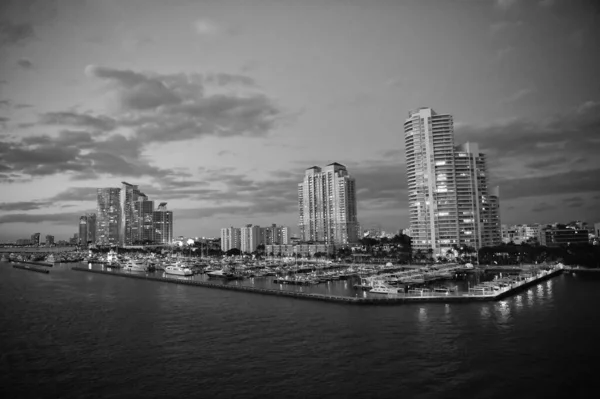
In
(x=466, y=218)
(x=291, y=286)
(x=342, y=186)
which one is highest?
(x=342, y=186)

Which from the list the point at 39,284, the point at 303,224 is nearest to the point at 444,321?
the point at 39,284

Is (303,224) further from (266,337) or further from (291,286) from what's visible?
(266,337)

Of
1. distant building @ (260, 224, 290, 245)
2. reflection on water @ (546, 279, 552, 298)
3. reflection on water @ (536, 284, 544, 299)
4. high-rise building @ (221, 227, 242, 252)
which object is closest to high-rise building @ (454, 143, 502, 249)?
reflection on water @ (546, 279, 552, 298)

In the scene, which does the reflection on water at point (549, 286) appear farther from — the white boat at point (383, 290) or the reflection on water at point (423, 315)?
the reflection on water at point (423, 315)

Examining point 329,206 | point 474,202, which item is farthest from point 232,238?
point 474,202

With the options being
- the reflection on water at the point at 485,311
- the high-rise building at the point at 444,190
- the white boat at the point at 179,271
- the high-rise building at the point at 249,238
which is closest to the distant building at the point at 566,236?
the high-rise building at the point at 444,190

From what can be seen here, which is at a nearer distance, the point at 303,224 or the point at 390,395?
the point at 390,395

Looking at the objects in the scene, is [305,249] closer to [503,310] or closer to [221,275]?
[221,275]
